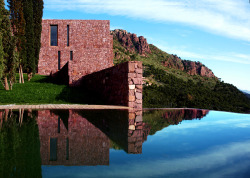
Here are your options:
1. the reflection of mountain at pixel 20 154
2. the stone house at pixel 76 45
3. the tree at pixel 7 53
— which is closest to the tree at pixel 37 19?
the stone house at pixel 76 45

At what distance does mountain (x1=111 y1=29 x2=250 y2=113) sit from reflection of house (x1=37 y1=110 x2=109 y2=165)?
14235 mm

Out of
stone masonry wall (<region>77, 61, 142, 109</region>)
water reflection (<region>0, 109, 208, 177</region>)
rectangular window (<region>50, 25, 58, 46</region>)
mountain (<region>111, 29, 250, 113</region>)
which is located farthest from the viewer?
mountain (<region>111, 29, 250, 113</region>)

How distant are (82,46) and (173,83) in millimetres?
29923

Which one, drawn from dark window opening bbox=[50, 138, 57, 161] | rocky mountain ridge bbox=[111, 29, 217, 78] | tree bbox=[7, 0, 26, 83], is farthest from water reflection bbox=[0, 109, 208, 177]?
rocky mountain ridge bbox=[111, 29, 217, 78]

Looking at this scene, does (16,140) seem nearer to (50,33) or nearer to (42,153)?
(42,153)

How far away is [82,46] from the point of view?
1096 inches

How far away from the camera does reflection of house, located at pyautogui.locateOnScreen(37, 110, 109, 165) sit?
8.93ft

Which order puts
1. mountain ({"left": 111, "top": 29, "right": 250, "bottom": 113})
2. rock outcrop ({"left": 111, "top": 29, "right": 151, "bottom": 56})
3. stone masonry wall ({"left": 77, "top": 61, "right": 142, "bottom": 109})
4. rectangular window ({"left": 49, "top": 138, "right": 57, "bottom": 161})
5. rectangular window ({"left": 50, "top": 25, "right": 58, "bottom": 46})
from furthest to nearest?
rock outcrop ({"left": 111, "top": 29, "right": 151, "bottom": 56}), mountain ({"left": 111, "top": 29, "right": 250, "bottom": 113}), rectangular window ({"left": 50, "top": 25, "right": 58, "bottom": 46}), stone masonry wall ({"left": 77, "top": 61, "right": 142, "bottom": 109}), rectangular window ({"left": 49, "top": 138, "right": 57, "bottom": 161})

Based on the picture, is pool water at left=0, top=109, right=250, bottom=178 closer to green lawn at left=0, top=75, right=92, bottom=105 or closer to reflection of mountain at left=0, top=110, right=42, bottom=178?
reflection of mountain at left=0, top=110, right=42, bottom=178

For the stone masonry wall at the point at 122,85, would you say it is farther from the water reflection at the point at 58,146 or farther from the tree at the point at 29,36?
the tree at the point at 29,36

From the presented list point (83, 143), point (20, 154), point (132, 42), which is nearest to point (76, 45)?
point (83, 143)

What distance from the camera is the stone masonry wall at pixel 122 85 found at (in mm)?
9898

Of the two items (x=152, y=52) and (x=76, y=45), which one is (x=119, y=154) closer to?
(x=76, y=45)

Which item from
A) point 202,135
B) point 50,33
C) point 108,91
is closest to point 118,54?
point 50,33
